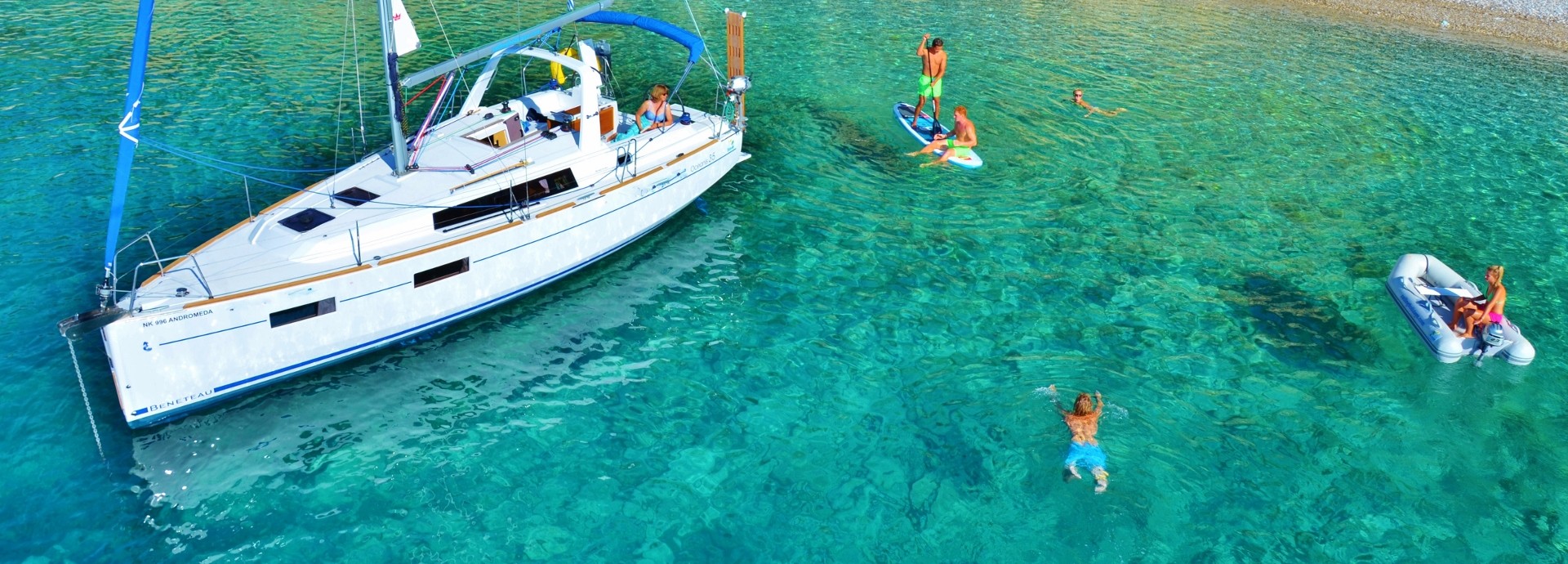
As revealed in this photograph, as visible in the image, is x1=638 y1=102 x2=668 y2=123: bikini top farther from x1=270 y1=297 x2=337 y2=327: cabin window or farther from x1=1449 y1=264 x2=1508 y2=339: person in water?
x1=1449 y1=264 x2=1508 y2=339: person in water

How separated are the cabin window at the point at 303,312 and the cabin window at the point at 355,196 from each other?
2.22 meters

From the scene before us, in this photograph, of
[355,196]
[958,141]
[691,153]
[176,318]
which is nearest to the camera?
[176,318]

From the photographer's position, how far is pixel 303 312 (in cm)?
1306

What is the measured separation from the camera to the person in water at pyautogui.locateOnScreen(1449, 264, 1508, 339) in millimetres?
15398

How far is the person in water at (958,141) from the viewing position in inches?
848

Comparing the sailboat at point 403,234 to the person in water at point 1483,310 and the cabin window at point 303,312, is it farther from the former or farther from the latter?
the person in water at point 1483,310

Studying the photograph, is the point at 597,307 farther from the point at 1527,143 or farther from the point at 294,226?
the point at 1527,143

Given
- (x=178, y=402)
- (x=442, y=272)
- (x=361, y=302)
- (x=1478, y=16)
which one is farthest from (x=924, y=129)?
(x=1478, y=16)

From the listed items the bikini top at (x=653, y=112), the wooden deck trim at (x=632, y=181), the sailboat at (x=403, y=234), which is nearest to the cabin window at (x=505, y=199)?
the sailboat at (x=403, y=234)

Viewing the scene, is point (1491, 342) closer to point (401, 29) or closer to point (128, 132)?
point (401, 29)

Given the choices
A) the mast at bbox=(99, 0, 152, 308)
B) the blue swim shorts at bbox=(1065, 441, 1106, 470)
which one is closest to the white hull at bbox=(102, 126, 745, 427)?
the mast at bbox=(99, 0, 152, 308)

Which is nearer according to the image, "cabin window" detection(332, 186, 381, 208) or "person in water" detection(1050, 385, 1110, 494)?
"person in water" detection(1050, 385, 1110, 494)

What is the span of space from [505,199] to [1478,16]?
134ft

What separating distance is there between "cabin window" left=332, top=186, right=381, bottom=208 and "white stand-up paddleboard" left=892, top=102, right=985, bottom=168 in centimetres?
1256
